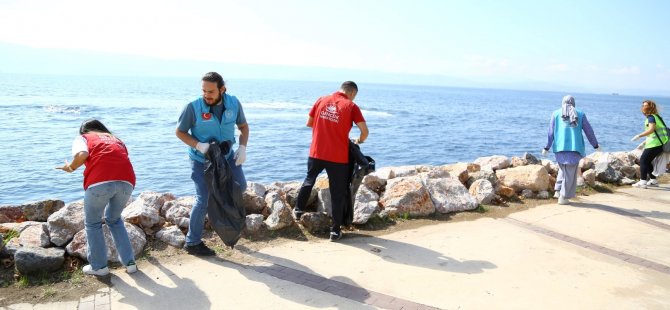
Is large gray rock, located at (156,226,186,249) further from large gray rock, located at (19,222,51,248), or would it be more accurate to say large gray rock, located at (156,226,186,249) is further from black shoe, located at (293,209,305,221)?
black shoe, located at (293,209,305,221)

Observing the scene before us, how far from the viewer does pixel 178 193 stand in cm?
1297

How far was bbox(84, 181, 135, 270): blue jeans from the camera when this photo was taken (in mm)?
4254

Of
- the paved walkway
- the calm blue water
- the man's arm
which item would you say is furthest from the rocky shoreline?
the calm blue water

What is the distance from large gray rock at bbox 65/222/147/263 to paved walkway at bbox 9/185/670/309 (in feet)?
0.94

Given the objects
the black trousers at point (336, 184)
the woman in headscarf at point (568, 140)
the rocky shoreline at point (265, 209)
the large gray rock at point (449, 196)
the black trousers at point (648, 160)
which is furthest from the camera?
the black trousers at point (648, 160)

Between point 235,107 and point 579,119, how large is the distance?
5.70 meters

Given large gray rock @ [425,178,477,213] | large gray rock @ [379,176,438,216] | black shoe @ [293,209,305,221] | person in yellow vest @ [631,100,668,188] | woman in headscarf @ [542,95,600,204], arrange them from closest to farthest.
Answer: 1. black shoe @ [293,209,305,221]
2. large gray rock @ [379,176,438,216]
3. large gray rock @ [425,178,477,213]
4. woman in headscarf @ [542,95,600,204]
5. person in yellow vest @ [631,100,668,188]

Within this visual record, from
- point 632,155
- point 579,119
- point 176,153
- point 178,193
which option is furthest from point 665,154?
point 176,153

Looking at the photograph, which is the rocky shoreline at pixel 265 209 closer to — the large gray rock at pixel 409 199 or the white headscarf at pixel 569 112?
the large gray rock at pixel 409 199

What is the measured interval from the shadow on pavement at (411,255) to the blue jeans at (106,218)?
2.42m

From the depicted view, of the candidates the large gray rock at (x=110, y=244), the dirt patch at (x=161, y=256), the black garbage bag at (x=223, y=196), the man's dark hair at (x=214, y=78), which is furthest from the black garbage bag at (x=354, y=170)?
the large gray rock at (x=110, y=244)

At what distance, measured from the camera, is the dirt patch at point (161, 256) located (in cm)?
419

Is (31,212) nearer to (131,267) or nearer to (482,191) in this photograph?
(131,267)

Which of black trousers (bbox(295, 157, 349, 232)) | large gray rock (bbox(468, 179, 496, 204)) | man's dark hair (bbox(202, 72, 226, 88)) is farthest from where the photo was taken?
large gray rock (bbox(468, 179, 496, 204))
